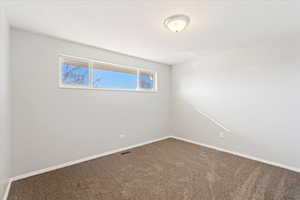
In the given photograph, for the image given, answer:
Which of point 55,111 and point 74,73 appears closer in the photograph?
point 55,111

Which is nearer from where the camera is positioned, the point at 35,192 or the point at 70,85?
the point at 35,192

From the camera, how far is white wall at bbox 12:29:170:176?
6.50 ft

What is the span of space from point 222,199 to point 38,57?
3488 mm

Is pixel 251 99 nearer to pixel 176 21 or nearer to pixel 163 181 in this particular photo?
pixel 176 21

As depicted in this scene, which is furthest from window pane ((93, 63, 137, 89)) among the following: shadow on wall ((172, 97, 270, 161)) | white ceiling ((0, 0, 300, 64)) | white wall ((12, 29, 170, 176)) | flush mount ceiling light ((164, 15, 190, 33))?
flush mount ceiling light ((164, 15, 190, 33))

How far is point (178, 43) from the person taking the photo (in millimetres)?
2539

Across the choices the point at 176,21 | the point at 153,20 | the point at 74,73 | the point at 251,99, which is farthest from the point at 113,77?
the point at 251,99

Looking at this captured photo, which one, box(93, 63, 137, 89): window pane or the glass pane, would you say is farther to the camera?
the glass pane

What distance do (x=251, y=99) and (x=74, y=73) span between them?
12.3 feet

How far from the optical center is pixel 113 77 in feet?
10.1

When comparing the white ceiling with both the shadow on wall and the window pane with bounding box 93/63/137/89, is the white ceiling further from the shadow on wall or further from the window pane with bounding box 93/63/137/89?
the shadow on wall

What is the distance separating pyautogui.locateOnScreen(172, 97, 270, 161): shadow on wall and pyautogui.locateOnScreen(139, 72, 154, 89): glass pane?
0.98m

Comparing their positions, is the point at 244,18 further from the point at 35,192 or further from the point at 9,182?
the point at 9,182

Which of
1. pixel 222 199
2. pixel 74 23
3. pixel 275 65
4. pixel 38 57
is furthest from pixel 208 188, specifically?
pixel 38 57
